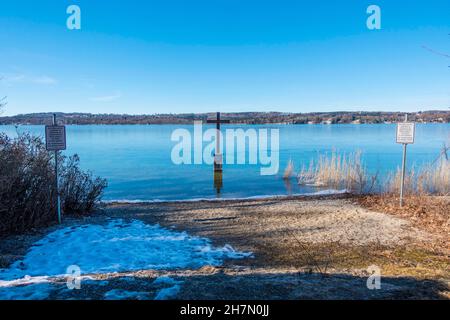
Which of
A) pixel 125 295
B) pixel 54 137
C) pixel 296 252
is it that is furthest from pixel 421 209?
pixel 54 137

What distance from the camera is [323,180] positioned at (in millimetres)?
18328

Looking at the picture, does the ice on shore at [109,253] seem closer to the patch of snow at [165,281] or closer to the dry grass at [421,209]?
the patch of snow at [165,281]

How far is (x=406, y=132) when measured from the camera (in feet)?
32.4

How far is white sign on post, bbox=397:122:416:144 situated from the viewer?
9.79 metres

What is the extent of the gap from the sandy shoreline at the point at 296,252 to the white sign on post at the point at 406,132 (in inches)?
92.9

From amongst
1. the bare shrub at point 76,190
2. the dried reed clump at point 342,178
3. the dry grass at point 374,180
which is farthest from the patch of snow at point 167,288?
the dried reed clump at point 342,178

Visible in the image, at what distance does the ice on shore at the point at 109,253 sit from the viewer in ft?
16.8

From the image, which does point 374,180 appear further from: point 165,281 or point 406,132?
point 165,281

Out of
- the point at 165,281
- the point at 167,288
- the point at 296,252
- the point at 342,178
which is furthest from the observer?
the point at 342,178

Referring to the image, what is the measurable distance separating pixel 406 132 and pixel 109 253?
8.76 meters
